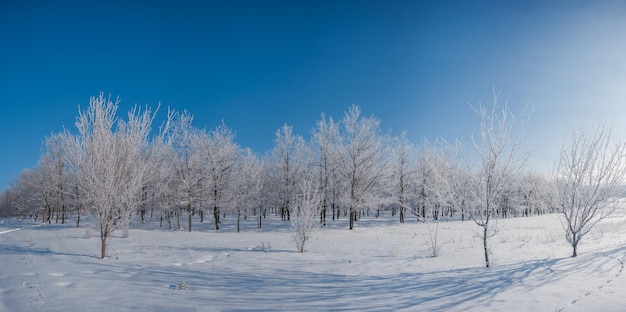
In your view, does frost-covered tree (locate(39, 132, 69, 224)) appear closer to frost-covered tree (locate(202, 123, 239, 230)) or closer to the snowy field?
frost-covered tree (locate(202, 123, 239, 230))

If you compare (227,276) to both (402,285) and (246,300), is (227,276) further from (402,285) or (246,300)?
(402,285)

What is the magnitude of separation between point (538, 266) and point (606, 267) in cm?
137

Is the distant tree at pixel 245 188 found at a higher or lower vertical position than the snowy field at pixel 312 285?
higher

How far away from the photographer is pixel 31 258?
9.37m

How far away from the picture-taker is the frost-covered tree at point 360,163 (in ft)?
83.7

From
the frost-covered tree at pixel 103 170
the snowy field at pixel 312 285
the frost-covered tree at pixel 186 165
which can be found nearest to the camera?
the snowy field at pixel 312 285

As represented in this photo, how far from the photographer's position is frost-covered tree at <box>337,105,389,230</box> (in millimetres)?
25516

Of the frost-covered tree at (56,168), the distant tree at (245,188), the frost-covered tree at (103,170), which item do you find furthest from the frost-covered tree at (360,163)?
the frost-covered tree at (56,168)

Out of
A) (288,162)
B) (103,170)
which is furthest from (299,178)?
(103,170)

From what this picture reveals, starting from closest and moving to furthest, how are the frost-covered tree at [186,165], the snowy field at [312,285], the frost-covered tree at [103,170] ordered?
1. the snowy field at [312,285]
2. the frost-covered tree at [103,170]
3. the frost-covered tree at [186,165]

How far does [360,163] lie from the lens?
25.6m

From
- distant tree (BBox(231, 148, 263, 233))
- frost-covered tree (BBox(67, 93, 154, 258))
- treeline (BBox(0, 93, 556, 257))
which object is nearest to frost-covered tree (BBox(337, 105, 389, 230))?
treeline (BBox(0, 93, 556, 257))

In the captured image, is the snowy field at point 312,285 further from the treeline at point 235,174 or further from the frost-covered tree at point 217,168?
the frost-covered tree at point 217,168

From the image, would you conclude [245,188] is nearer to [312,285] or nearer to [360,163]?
[360,163]
